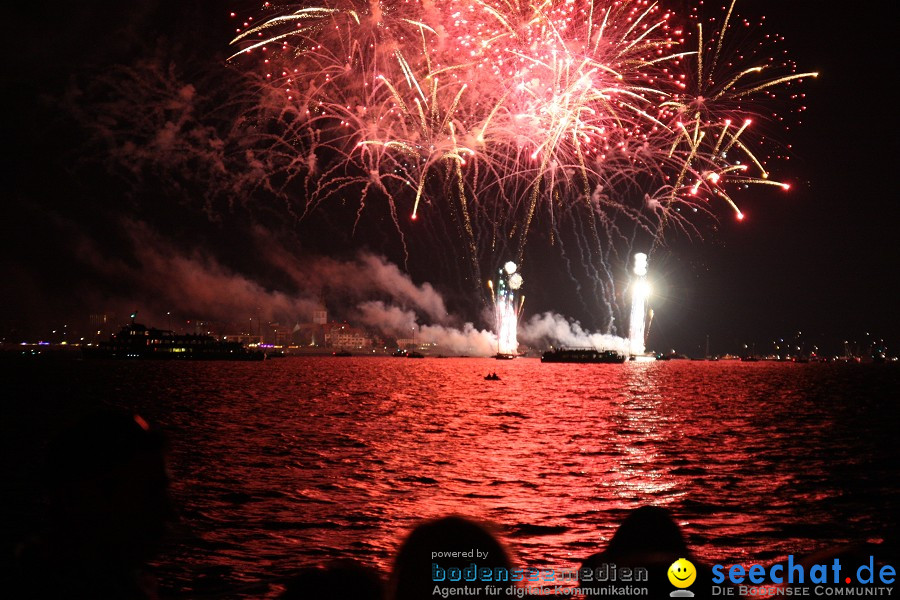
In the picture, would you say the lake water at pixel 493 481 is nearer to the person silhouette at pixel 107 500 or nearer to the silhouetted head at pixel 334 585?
the person silhouette at pixel 107 500

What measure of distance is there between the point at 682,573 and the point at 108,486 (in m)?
1.91

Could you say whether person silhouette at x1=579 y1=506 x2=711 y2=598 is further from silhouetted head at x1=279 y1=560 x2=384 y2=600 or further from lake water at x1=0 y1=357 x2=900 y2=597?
lake water at x1=0 y1=357 x2=900 y2=597

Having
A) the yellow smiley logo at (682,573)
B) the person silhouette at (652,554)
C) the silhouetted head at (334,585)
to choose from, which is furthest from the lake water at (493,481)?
the yellow smiley logo at (682,573)

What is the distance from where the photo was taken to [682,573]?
83.3 inches

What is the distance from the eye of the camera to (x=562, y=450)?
104ft

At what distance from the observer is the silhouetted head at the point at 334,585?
6.76ft

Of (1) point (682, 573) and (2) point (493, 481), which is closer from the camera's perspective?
(1) point (682, 573)

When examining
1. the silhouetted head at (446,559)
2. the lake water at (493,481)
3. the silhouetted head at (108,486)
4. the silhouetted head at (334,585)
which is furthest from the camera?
the lake water at (493,481)

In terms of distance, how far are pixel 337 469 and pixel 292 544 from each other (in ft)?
35.8

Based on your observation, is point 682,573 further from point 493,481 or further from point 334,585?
point 493,481

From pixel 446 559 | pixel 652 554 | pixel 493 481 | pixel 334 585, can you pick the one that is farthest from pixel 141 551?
pixel 493 481

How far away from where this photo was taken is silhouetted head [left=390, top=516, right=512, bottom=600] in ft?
7.35

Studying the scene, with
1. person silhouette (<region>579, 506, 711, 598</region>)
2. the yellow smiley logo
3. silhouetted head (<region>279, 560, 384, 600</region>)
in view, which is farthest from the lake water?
the yellow smiley logo

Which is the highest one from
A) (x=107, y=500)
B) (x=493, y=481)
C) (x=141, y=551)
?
(x=107, y=500)
